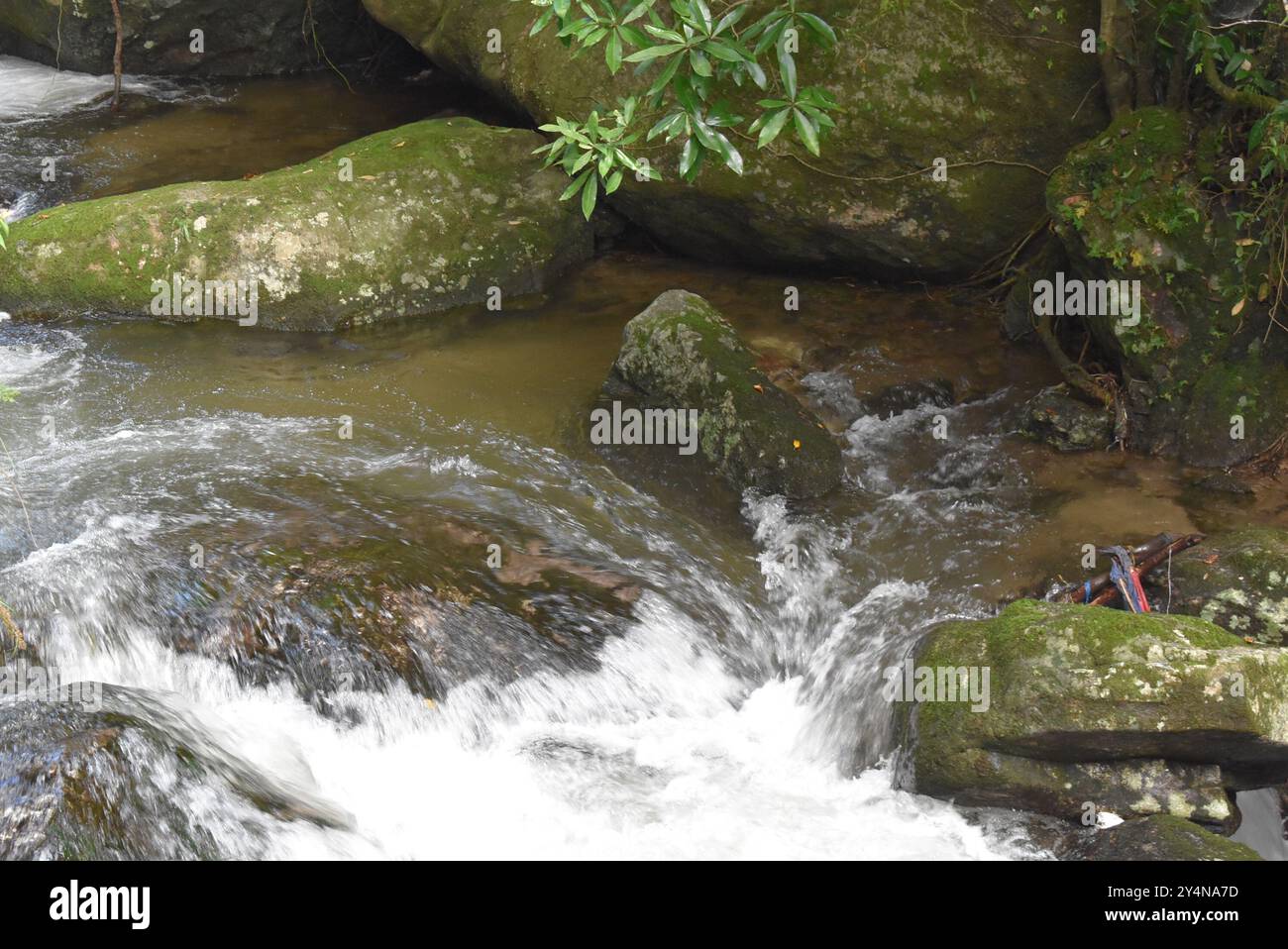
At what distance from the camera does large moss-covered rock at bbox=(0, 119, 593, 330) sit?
739 centimetres

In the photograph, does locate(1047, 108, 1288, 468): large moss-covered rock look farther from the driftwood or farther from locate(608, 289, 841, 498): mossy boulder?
locate(608, 289, 841, 498): mossy boulder

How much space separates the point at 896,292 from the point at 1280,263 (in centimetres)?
236

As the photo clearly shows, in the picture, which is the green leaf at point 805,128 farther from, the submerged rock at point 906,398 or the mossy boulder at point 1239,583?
the submerged rock at point 906,398

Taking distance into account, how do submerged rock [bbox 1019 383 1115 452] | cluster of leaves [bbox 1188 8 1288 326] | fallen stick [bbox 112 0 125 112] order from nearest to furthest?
cluster of leaves [bbox 1188 8 1288 326], submerged rock [bbox 1019 383 1115 452], fallen stick [bbox 112 0 125 112]

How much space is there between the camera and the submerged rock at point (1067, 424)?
6379 mm

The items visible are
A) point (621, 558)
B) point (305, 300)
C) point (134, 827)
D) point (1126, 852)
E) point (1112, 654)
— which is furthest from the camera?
point (305, 300)

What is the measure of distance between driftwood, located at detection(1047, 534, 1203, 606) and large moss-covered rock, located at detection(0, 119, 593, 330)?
411cm

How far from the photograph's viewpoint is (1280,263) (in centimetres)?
602

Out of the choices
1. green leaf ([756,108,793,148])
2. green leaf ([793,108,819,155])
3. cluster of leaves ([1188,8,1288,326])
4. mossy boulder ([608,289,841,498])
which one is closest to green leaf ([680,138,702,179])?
green leaf ([756,108,793,148])

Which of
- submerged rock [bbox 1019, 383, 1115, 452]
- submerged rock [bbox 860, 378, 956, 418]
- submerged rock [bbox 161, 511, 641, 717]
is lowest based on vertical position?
submerged rock [bbox 161, 511, 641, 717]

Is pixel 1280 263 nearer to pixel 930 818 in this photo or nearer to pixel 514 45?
pixel 930 818

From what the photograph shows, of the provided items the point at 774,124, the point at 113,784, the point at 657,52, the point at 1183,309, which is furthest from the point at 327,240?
the point at 1183,309

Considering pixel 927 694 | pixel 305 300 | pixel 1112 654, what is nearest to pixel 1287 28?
pixel 1112 654

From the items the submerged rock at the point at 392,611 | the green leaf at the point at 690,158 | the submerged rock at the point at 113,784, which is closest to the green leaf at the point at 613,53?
the green leaf at the point at 690,158
